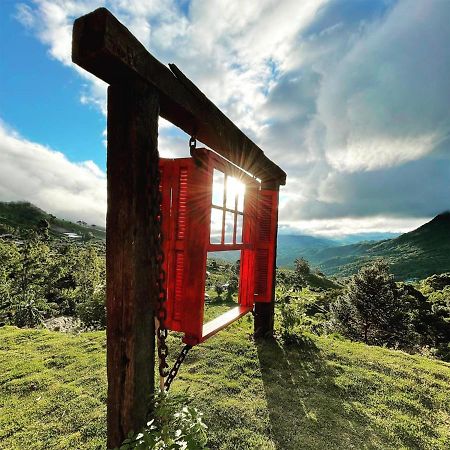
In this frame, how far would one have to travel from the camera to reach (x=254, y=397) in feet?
13.2

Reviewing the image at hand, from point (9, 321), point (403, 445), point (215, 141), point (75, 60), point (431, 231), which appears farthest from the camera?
point (431, 231)

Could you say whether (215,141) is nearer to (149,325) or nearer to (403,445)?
(149,325)

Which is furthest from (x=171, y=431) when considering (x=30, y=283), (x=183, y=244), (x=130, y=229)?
(x=30, y=283)

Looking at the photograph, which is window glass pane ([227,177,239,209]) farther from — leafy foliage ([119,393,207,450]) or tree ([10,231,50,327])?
tree ([10,231,50,327])

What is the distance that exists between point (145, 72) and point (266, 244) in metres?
4.37

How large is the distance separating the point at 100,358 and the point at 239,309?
271 centimetres

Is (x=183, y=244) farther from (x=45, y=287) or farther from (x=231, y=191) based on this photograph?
(x=45, y=287)

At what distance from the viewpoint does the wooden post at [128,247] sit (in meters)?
1.98

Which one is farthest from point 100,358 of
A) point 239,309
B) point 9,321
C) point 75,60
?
point 9,321

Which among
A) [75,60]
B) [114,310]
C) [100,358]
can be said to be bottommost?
[100,358]

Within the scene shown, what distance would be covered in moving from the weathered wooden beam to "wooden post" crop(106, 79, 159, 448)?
123 millimetres

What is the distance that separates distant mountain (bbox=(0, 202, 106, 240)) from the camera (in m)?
107

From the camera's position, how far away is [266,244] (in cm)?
589

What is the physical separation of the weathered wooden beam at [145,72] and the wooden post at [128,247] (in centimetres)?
12
